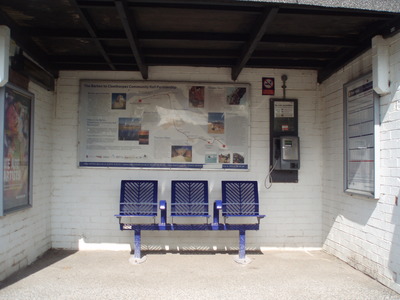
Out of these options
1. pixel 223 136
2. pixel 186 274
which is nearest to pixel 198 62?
pixel 223 136

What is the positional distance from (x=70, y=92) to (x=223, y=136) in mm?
2646

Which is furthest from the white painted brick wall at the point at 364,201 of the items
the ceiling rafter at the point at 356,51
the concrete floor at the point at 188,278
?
the concrete floor at the point at 188,278

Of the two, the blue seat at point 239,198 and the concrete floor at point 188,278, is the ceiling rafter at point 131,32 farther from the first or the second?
the concrete floor at point 188,278

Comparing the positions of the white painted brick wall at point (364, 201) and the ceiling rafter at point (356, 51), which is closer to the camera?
the white painted brick wall at point (364, 201)

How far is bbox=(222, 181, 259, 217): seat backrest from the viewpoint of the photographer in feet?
16.8

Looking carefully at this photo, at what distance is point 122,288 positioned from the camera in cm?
392

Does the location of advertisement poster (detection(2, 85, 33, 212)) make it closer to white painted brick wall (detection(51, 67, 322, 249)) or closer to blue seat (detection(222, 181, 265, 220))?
white painted brick wall (detection(51, 67, 322, 249))

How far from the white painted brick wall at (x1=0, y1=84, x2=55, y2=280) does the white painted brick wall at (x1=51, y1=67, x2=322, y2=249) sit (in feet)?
0.54

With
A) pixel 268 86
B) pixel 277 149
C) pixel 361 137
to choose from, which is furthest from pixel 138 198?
pixel 361 137

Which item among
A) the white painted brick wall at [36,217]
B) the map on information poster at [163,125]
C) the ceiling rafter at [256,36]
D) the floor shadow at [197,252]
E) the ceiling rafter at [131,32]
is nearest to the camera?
the ceiling rafter at [131,32]

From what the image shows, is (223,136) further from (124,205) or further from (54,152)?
(54,152)

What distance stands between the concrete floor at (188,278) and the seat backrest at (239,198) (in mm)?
724

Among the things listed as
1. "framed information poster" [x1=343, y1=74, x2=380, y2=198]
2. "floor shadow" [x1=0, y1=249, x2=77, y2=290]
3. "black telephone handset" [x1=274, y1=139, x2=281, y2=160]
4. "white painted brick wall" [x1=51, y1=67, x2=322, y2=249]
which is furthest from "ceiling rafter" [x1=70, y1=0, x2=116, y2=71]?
"framed information poster" [x1=343, y1=74, x2=380, y2=198]

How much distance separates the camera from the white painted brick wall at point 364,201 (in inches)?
153
